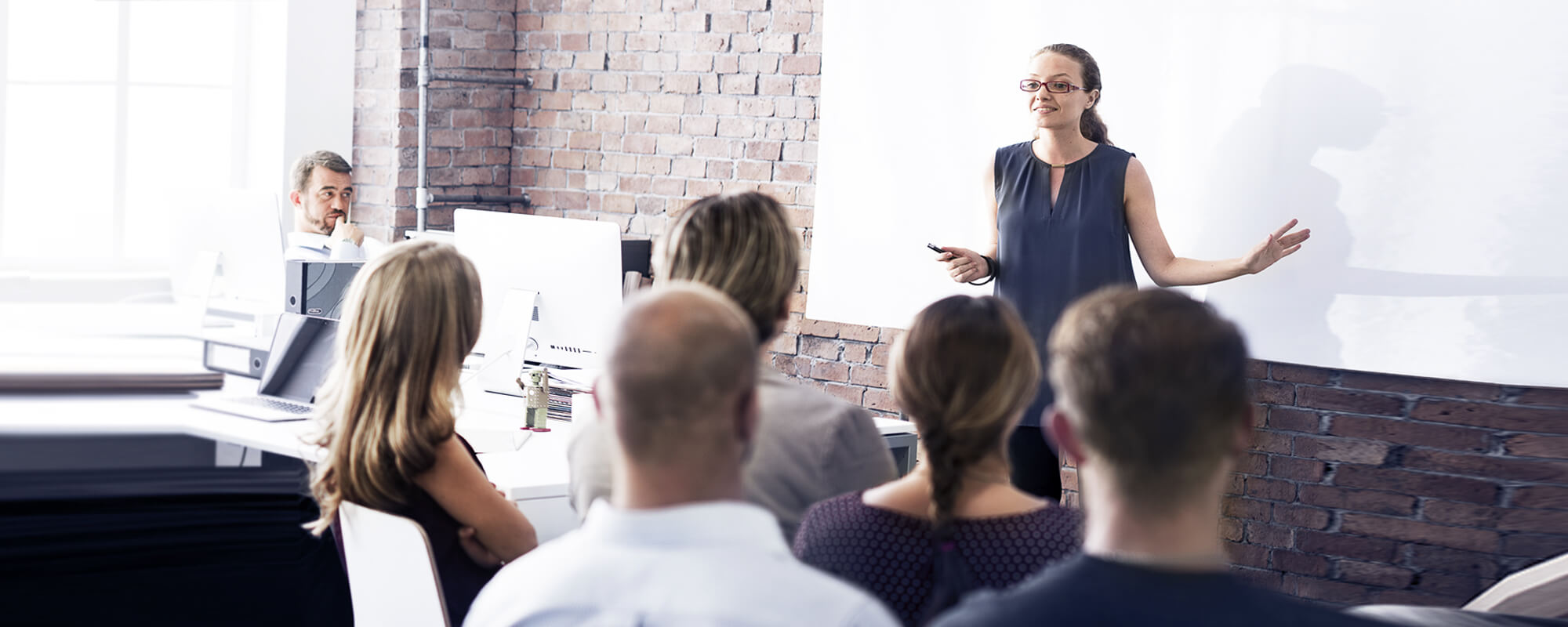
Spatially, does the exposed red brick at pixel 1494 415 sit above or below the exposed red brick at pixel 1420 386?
below

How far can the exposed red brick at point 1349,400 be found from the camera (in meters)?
3.19

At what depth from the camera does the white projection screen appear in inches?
116

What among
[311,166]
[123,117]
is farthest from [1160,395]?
[123,117]

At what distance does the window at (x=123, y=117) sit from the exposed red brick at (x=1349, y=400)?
3727 mm

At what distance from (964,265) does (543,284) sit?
0.97 meters

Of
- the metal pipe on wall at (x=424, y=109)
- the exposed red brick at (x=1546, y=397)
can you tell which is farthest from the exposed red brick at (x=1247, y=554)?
the metal pipe on wall at (x=424, y=109)

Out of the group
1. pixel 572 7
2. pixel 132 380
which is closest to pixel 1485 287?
pixel 132 380

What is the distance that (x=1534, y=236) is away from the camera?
9.64 feet

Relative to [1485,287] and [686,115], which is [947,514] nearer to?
[1485,287]

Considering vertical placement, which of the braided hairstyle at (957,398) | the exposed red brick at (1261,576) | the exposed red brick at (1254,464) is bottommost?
the exposed red brick at (1261,576)

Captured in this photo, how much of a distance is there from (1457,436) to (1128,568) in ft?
8.22

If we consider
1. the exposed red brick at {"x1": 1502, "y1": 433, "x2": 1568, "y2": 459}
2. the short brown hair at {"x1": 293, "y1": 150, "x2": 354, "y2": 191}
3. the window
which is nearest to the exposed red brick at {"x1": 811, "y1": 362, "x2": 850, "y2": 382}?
the short brown hair at {"x1": 293, "y1": 150, "x2": 354, "y2": 191}

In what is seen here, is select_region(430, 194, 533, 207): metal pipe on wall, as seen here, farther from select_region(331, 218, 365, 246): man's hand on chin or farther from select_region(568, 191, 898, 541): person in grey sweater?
select_region(568, 191, 898, 541): person in grey sweater

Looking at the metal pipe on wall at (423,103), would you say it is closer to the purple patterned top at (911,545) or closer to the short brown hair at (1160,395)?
the purple patterned top at (911,545)
